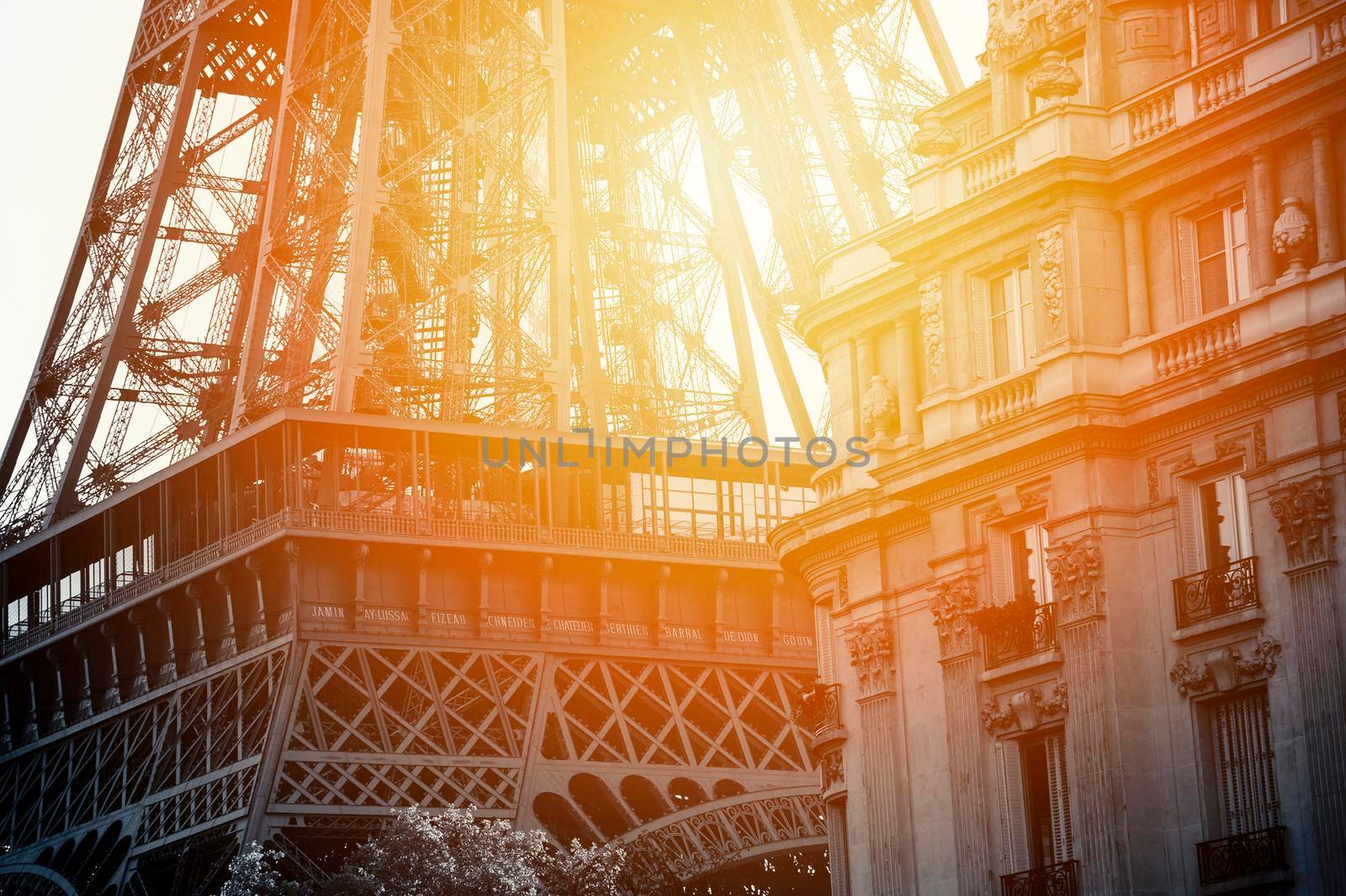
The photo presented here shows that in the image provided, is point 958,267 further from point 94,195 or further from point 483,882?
point 94,195

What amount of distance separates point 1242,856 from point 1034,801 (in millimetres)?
4888

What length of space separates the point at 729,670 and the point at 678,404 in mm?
13348

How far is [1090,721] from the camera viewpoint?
43.2 meters

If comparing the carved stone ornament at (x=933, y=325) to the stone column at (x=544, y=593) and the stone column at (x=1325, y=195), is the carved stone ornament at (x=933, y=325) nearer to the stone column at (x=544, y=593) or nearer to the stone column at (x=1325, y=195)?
the stone column at (x=1325, y=195)

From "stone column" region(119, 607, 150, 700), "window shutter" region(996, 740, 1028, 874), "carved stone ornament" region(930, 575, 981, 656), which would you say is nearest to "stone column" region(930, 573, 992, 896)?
"carved stone ornament" region(930, 575, 981, 656)

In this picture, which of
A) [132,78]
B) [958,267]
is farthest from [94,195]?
[958,267]

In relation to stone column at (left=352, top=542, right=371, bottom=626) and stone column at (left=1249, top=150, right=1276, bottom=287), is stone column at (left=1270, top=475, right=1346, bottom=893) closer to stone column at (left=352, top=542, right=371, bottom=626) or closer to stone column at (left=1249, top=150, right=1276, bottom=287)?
stone column at (left=1249, top=150, right=1276, bottom=287)

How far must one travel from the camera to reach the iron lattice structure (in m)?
87.4

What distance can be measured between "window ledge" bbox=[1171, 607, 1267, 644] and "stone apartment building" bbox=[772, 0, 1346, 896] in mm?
79

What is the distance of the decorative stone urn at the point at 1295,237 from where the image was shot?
1666 inches

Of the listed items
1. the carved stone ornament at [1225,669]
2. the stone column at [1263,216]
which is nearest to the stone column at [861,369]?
the stone column at [1263,216]

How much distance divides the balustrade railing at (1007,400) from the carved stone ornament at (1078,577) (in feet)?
8.12

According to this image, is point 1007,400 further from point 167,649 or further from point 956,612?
point 167,649

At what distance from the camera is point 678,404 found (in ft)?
314
